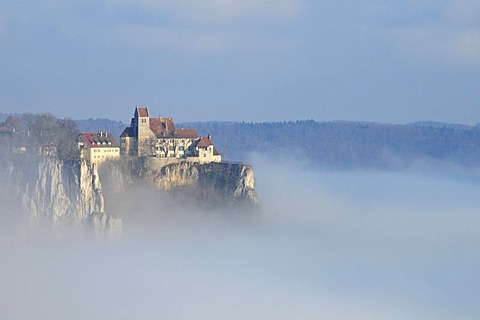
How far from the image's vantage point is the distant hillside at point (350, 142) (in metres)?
135

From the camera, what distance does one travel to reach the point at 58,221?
157ft

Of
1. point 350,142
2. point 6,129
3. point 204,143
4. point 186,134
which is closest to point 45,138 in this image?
point 6,129

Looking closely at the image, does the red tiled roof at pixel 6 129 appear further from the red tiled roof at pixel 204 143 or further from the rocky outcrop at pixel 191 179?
the red tiled roof at pixel 204 143

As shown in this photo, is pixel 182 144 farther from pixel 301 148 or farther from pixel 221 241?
pixel 301 148

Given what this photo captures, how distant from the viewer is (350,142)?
147 metres

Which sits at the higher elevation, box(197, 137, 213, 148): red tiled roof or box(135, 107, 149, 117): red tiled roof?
box(135, 107, 149, 117): red tiled roof

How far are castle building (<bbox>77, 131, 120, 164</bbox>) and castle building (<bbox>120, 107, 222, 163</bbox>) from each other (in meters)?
0.68

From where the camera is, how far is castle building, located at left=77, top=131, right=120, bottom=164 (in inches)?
1973

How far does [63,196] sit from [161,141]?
6.46 metres

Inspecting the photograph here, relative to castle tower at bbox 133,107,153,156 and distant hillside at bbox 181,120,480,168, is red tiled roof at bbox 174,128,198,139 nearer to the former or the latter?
castle tower at bbox 133,107,153,156

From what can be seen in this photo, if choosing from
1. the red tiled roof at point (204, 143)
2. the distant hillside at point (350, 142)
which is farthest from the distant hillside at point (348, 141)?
the red tiled roof at point (204, 143)

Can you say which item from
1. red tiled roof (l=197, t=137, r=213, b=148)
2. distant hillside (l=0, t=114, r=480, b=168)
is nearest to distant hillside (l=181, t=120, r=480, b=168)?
distant hillside (l=0, t=114, r=480, b=168)

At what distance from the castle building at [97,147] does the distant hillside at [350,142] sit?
236 ft

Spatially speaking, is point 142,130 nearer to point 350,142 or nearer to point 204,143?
point 204,143
